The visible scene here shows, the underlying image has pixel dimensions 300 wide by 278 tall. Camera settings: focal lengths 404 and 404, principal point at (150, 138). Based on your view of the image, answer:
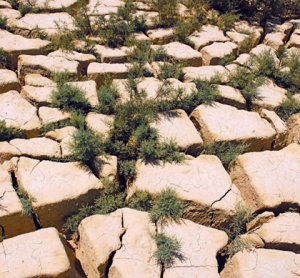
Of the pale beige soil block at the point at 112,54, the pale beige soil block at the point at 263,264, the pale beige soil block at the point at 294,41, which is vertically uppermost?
the pale beige soil block at the point at 112,54

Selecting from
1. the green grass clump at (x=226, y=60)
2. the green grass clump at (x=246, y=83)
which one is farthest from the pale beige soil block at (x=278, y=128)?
the green grass clump at (x=226, y=60)

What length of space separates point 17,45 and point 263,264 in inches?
149

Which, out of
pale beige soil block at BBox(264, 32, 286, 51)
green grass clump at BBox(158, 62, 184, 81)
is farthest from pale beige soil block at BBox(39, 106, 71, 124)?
pale beige soil block at BBox(264, 32, 286, 51)

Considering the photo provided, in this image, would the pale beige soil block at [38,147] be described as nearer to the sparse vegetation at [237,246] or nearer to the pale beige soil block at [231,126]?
the pale beige soil block at [231,126]

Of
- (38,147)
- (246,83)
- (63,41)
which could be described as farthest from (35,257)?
(246,83)

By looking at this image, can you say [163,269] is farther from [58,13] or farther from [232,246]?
[58,13]

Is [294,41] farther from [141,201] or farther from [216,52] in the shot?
[141,201]

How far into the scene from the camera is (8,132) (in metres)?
4.02

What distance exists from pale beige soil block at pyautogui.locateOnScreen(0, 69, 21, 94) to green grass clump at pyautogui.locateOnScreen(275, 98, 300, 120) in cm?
316

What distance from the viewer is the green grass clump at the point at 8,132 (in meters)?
3.99

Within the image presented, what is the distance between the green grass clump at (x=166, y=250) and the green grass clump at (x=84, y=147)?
1.04 m

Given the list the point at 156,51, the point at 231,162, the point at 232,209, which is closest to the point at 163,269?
the point at 232,209

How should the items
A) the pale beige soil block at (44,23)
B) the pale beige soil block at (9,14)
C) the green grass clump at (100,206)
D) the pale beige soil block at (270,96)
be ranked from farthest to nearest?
the pale beige soil block at (9,14), the pale beige soil block at (44,23), the pale beige soil block at (270,96), the green grass clump at (100,206)

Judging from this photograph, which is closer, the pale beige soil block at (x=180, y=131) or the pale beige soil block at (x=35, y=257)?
the pale beige soil block at (x=35, y=257)
